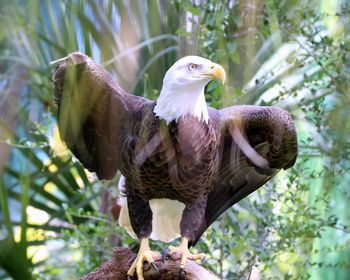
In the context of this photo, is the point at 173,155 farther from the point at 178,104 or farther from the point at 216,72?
the point at 216,72

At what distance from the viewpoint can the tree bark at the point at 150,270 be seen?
6.81 ft

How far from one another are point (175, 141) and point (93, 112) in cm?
39

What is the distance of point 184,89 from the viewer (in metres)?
2.16

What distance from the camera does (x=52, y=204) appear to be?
4223 millimetres

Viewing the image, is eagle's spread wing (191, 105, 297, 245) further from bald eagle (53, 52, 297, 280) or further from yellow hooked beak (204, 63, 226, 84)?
yellow hooked beak (204, 63, 226, 84)

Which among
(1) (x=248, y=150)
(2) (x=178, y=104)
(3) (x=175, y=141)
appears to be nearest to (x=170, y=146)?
(3) (x=175, y=141)

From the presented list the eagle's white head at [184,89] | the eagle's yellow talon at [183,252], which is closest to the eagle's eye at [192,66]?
the eagle's white head at [184,89]

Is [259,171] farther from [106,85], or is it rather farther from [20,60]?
[20,60]

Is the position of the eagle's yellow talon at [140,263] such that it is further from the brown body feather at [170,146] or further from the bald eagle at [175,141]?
the brown body feather at [170,146]

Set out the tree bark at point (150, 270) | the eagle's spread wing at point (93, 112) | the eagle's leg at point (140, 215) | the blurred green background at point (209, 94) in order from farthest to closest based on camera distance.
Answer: the eagle's leg at point (140, 215) < the tree bark at point (150, 270) < the eagle's spread wing at point (93, 112) < the blurred green background at point (209, 94)

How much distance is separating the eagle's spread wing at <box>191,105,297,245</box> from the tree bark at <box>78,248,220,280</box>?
23cm

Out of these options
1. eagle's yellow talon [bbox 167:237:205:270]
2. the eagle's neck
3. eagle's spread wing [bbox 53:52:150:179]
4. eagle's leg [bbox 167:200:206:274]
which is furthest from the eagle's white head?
eagle's yellow talon [bbox 167:237:205:270]

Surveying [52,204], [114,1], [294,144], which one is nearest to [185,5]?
[294,144]

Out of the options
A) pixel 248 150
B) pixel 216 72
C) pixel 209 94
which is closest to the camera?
pixel 216 72
